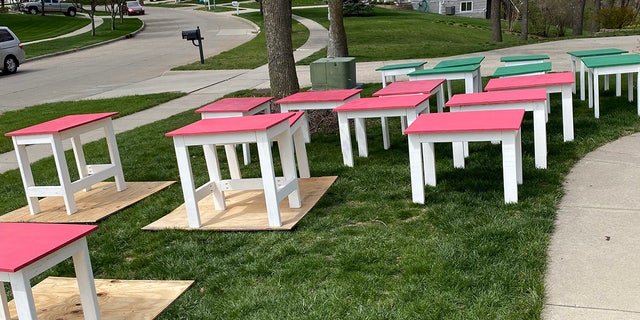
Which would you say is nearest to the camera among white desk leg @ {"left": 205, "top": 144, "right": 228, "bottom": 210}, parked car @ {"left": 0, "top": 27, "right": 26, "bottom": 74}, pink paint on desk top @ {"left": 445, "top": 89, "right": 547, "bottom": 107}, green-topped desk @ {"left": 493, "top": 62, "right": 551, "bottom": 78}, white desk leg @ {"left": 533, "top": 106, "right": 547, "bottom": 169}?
white desk leg @ {"left": 205, "top": 144, "right": 228, "bottom": 210}

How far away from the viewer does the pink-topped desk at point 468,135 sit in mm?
5160

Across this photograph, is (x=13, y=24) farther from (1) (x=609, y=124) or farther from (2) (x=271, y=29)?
(1) (x=609, y=124)

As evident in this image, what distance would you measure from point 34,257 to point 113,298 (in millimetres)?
1069

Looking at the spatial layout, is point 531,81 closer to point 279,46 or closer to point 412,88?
point 412,88

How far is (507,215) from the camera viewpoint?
5.05 meters

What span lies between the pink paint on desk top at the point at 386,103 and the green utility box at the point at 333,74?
116 inches

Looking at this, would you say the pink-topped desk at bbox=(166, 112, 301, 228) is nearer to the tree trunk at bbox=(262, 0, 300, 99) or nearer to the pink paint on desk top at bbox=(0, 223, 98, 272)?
the pink paint on desk top at bbox=(0, 223, 98, 272)

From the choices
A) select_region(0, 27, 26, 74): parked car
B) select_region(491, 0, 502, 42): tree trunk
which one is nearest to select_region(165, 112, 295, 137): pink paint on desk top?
select_region(0, 27, 26, 74): parked car

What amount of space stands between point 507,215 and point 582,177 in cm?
138

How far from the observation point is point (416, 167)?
5.43m

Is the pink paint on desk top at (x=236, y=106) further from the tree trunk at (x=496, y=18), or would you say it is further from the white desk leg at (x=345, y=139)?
the tree trunk at (x=496, y=18)

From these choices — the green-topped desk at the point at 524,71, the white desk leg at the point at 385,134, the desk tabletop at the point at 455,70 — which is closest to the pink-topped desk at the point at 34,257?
the white desk leg at the point at 385,134

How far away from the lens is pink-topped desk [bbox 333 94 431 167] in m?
6.66

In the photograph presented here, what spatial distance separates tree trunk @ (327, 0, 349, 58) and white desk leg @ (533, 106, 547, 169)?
7430mm
